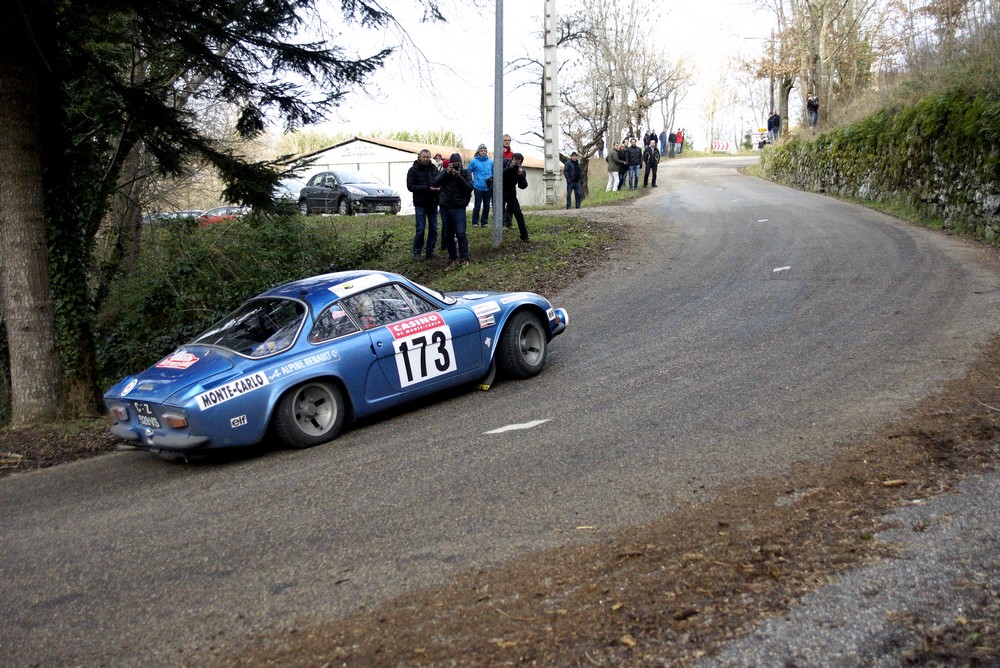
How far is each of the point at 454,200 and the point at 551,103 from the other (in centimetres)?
1242

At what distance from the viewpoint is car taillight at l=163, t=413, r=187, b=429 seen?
6.81m

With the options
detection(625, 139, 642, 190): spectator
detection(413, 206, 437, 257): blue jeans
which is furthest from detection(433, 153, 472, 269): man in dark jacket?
detection(625, 139, 642, 190): spectator

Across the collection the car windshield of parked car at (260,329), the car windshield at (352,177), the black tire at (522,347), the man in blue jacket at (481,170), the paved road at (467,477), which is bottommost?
the paved road at (467,477)

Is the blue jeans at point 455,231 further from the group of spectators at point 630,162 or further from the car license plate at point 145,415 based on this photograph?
the group of spectators at point 630,162

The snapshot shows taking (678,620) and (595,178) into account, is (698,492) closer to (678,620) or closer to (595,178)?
(678,620)

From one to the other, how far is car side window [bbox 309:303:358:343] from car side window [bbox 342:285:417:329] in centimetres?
10

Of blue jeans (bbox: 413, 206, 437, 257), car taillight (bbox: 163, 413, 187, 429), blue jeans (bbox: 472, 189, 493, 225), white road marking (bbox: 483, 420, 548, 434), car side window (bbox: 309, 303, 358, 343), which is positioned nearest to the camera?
car taillight (bbox: 163, 413, 187, 429)

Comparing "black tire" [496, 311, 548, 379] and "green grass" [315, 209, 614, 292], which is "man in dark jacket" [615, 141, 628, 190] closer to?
"green grass" [315, 209, 614, 292]

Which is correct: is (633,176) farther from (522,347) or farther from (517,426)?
(517,426)

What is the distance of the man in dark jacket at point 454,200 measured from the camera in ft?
46.0

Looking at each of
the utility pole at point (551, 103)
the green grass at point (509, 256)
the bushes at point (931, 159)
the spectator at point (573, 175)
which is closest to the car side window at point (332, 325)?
the green grass at point (509, 256)

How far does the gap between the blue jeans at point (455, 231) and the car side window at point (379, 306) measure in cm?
635

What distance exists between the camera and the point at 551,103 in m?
25.4

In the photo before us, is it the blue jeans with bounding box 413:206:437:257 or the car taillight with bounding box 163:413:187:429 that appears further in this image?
the blue jeans with bounding box 413:206:437:257
